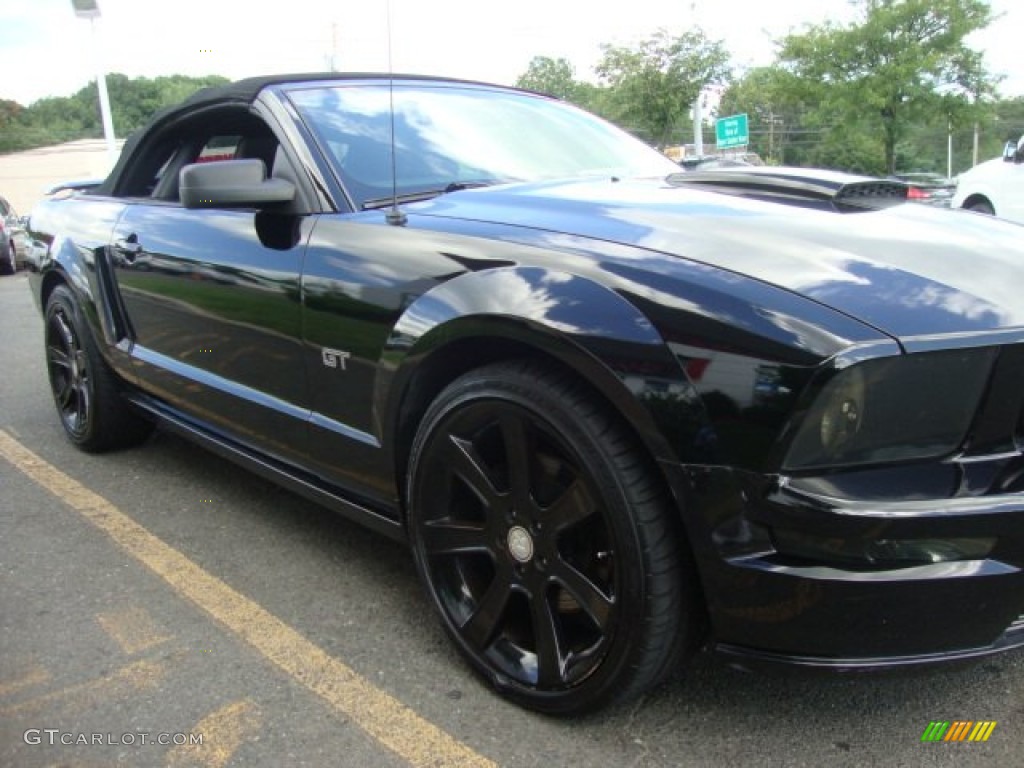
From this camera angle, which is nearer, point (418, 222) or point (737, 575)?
point (737, 575)

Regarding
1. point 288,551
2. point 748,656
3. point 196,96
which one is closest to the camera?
point 748,656

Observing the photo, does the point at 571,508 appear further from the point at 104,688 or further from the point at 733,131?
the point at 733,131

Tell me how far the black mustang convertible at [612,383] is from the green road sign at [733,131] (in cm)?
1878

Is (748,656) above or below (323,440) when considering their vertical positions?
below

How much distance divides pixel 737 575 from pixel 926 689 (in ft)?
2.80

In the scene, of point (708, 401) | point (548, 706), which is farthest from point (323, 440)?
point (708, 401)

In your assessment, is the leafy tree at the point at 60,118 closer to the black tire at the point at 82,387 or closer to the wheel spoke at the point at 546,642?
the black tire at the point at 82,387

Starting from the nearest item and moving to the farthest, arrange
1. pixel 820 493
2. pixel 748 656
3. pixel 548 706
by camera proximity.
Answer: pixel 820 493 → pixel 748 656 → pixel 548 706

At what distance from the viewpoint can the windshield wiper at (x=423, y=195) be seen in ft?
8.60

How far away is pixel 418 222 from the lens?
7.84 ft

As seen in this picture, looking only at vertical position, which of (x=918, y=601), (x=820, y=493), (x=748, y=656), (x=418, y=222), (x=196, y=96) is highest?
(x=196, y=96)

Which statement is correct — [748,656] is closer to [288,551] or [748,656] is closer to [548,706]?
[548,706]

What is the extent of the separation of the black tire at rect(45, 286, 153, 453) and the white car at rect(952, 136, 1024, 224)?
8263 millimetres

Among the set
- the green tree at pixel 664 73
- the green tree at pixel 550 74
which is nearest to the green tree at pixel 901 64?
the green tree at pixel 664 73
